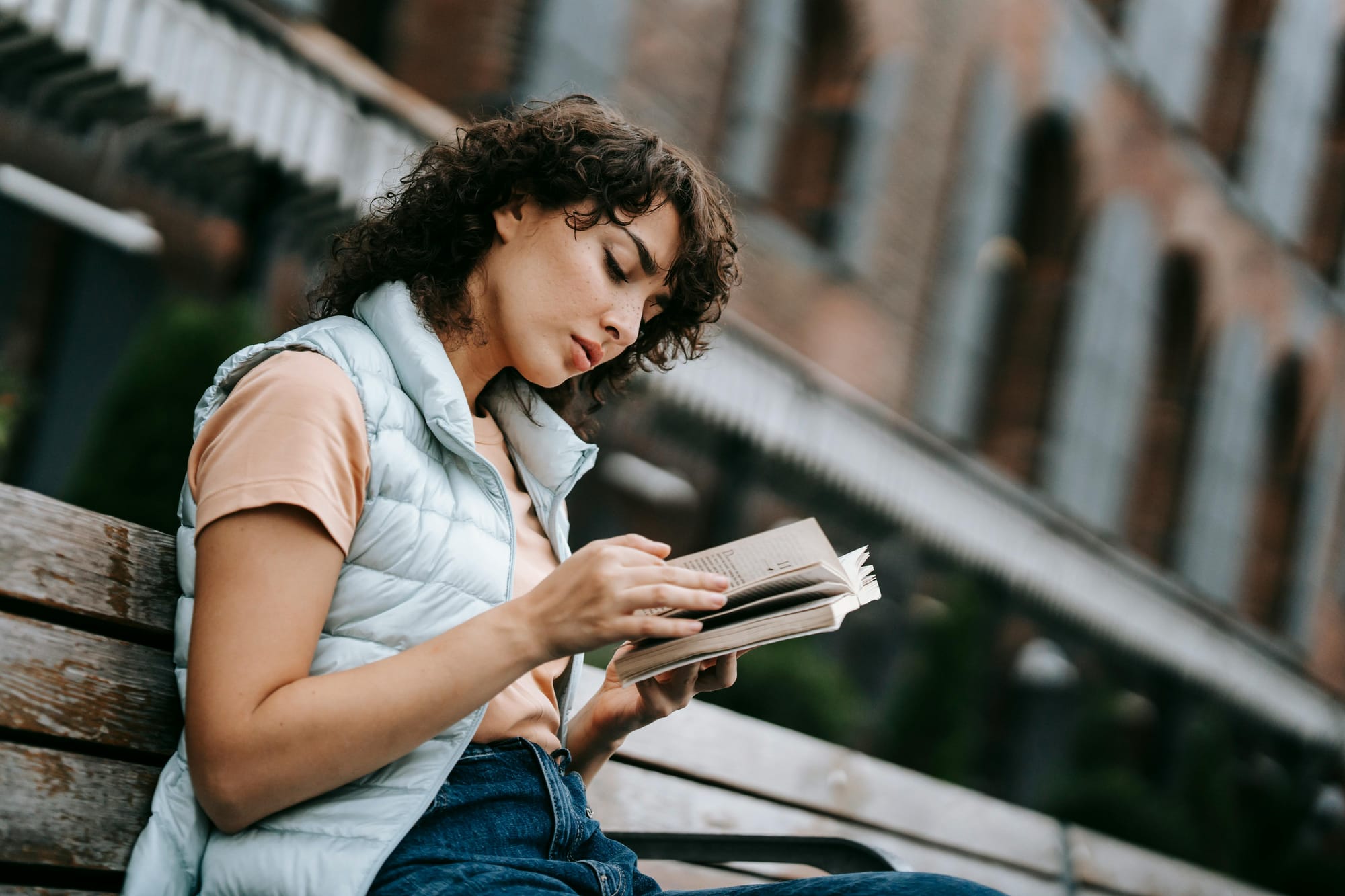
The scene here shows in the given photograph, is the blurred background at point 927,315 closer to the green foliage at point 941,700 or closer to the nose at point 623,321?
the green foliage at point 941,700

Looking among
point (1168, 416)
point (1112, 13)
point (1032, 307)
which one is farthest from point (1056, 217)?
point (1168, 416)

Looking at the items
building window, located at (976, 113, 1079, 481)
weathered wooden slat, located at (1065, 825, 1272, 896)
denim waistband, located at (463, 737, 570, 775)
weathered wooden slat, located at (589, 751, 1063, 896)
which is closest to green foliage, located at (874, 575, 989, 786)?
weathered wooden slat, located at (1065, 825, 1272, 896)

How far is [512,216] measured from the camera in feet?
6.16

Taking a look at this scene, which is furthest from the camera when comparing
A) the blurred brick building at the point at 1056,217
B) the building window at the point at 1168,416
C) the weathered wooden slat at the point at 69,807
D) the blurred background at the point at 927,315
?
the building window at the point at 1168,416

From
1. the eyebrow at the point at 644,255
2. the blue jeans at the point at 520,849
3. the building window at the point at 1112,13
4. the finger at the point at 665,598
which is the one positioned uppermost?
the building window at the point at 1112,13

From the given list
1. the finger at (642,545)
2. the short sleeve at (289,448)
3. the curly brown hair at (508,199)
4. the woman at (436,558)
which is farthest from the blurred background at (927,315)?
the finger at (642,545)

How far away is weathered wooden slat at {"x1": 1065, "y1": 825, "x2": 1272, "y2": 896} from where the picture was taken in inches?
139

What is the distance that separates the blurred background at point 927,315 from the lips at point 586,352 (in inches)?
29.1

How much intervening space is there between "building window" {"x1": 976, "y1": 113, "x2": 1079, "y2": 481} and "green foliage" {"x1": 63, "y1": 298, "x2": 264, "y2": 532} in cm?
928

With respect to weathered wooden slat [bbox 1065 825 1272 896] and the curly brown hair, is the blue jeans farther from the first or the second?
weathered wooden slat [bbox 1065 825 1272 896]

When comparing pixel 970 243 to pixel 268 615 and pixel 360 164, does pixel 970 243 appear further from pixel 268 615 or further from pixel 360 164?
pixel 268 615

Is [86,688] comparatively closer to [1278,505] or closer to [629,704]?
[629,704]

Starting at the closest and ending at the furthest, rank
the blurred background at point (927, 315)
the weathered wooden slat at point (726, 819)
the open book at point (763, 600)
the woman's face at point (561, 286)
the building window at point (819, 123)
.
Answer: the open book at point (763, 600) → the woman's face at point (561, 286) → the weathered wooden slat at point (726, 819) → the blurred background at point (927, 315) → the building window at point (819, 123)

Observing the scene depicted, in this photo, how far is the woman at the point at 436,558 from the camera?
1374 mm
